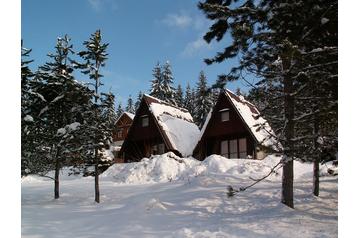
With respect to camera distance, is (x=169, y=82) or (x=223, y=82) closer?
(x=223, y=82)

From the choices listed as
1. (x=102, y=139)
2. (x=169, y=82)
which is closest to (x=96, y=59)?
(x=102, y=139)

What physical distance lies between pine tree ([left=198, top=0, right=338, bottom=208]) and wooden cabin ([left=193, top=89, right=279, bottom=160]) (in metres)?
11.6

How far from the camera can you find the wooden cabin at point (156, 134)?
85.1 ft

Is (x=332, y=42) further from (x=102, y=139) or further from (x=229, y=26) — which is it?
(x=102, y=139)

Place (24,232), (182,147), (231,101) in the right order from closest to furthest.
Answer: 1. (24,232)
2. (231,101)
3. (182,147)

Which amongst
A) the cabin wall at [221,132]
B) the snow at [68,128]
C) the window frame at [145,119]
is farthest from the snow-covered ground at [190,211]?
the window frame at [145,119]

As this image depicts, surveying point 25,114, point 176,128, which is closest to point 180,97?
point 176,128

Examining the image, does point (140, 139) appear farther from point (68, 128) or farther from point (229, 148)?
point (68, 128)

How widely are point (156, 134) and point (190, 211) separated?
15.8 metres

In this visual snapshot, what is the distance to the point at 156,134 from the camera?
26.4 meters

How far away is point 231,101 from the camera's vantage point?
24.3 meters

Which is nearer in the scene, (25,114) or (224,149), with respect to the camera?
(25,114)
